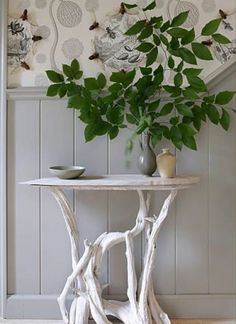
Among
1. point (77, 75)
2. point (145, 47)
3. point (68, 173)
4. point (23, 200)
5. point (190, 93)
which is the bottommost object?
point (23, 200)

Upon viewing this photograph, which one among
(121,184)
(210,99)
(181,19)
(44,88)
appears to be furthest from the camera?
(44,88)

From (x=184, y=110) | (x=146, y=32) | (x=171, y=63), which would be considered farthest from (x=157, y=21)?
(x=184, y=110)

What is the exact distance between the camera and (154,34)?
1810 mm

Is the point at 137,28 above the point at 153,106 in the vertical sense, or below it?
above

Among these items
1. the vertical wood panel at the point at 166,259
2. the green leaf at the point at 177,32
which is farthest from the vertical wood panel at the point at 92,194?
the green leaf at the point at 177,32

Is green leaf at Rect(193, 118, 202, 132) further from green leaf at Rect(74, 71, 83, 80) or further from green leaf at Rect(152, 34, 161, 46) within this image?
green leaf at Rect(74, 71, 83, 80)

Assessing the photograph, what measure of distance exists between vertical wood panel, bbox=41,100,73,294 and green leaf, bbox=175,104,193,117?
534 mm

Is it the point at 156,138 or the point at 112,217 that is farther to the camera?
the point at 112,217

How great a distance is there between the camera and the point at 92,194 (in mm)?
1976

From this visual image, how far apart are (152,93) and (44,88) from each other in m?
0.54

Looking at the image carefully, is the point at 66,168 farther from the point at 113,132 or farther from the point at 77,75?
the point at 77,75

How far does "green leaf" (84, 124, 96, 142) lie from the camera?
1796mm

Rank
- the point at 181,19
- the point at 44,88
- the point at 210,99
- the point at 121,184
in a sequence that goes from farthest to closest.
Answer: the point at 44,88, the point at 210,99, the point at 181,19, the point at 121,184

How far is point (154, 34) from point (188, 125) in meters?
0.44
